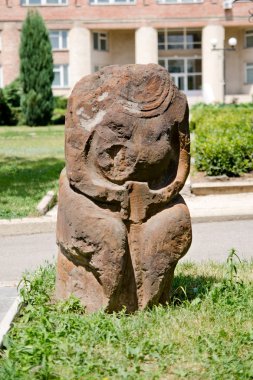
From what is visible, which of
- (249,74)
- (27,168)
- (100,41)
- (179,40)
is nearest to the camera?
(27,168)

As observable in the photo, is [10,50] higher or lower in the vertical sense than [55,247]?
higher

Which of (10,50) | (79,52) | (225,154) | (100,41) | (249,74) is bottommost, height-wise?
(225,154)

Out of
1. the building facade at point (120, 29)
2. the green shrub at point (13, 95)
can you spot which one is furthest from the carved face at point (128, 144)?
the building facade at point (120, 29)

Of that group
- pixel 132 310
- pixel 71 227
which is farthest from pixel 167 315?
pixel 71 227

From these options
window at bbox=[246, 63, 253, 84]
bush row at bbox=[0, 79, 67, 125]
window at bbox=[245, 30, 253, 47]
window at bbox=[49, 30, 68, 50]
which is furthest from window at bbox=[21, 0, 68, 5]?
window at bbox=[246, 63, 253, 84]

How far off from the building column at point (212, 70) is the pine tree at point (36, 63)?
1314cm

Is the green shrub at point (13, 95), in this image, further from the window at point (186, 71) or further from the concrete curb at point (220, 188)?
the concrete curb at point (220, 188)

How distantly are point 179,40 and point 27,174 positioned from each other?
107ft

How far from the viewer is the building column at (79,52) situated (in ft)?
139

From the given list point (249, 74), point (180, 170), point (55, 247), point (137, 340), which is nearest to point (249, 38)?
point (249, 74)

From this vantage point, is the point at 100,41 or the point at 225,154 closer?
the point at 225,154

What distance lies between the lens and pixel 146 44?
43.2 m

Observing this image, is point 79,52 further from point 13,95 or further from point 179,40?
point 13,95

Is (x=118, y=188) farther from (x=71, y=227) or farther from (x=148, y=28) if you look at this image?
(x=148, y=28)
